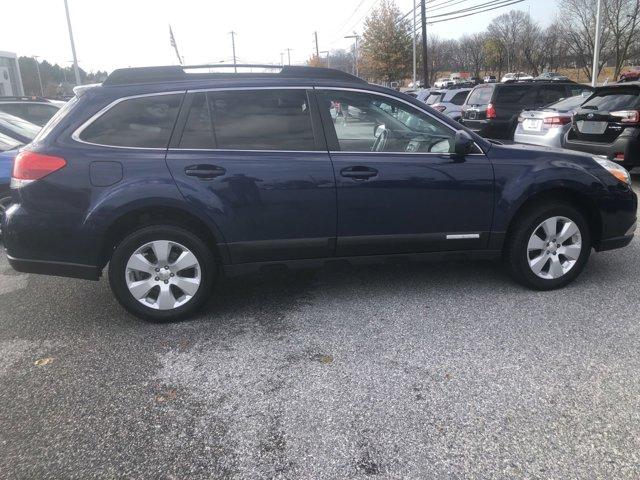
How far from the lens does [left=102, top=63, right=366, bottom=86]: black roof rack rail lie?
13.0 ft

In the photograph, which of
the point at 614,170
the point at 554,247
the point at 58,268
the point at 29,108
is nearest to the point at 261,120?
the point at 58,268

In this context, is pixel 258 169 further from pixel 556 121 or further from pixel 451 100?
pixel 451 100

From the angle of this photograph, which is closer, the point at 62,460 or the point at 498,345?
the point at 62,460

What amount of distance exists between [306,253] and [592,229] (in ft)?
8.19

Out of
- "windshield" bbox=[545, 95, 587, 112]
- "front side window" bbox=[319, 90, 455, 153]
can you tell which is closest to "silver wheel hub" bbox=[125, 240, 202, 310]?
"front side window" bbox=[319, 90, 455, 153]

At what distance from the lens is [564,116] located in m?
9.63

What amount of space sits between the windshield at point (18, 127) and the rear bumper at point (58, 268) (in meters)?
3.66

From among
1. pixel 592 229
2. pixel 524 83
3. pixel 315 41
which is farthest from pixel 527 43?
pixel 592 229

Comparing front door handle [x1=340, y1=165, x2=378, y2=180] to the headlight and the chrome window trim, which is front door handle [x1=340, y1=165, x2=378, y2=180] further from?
the headlight

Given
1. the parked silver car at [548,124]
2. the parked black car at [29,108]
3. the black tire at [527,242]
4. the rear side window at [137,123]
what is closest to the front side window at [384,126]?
the black tire at [527,242]

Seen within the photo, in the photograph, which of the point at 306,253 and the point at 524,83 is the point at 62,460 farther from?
the point at 524,83

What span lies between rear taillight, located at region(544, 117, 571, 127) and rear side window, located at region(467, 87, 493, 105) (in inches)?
146

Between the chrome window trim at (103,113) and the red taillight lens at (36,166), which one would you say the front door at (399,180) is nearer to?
the chrome window trim at (103,113)

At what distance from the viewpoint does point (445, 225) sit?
4.19 m
